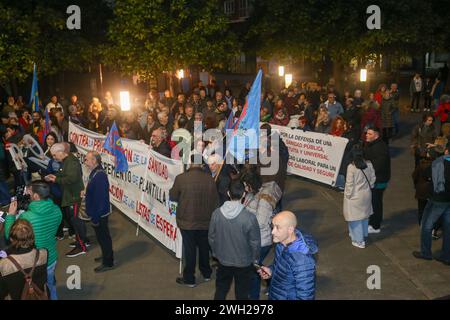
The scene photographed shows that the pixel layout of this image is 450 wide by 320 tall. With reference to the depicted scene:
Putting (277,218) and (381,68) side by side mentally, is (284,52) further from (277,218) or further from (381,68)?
(381,68)

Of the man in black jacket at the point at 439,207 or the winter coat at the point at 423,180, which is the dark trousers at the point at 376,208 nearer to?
the winter coat at the point at 423,180

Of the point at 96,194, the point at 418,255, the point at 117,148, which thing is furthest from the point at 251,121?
the point at 418,255

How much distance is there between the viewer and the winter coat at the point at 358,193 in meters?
8.80

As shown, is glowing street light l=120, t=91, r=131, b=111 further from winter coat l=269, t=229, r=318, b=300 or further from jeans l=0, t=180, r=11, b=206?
winter coat l=269, t=229, r=318, b=300

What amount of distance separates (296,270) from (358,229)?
4.38 m

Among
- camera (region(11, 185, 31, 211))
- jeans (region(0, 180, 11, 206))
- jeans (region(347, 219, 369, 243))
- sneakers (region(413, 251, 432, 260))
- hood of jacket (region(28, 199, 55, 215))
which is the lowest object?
sneakers (region(413, 251, 432, 260))

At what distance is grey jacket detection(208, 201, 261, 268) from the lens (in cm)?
604

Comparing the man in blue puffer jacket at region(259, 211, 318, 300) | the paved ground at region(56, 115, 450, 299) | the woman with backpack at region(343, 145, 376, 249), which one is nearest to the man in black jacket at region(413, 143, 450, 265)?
the paved ground at region(56, 115, 450, 299)

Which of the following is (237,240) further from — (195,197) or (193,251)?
(193,251)

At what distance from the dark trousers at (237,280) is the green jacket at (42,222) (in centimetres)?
202

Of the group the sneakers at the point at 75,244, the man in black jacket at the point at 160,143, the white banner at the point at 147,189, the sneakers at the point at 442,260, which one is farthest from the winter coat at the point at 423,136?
the sneakers at the point at 75,244

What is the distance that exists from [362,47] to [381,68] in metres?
23.9

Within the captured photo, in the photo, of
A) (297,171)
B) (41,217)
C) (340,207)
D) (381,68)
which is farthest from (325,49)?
(381,68)

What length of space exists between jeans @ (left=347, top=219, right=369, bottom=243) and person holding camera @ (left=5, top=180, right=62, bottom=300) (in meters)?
4.81
